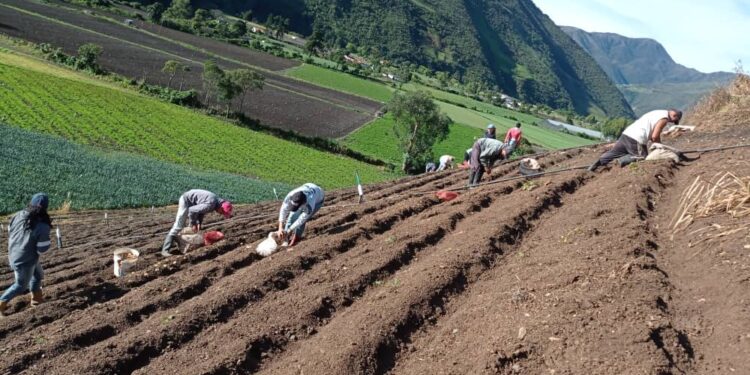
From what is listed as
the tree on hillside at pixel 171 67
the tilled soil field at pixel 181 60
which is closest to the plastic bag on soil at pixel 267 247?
the tilled soil field at pixel 181 60

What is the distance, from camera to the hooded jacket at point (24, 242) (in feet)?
27.7

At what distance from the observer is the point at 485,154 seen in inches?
532

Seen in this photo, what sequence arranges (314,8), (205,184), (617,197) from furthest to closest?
(314,8)
(205,184)
(617,197)

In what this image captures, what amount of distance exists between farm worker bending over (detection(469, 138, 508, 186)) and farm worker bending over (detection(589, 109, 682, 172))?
92.3 inches

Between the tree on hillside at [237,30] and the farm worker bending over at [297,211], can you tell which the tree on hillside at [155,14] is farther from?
the farm worker bending over at [297,211]

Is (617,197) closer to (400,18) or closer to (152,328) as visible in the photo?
(152,328)

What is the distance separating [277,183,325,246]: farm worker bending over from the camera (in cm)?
1023

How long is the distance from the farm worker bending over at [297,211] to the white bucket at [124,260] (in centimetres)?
271

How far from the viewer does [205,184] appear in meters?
30.1

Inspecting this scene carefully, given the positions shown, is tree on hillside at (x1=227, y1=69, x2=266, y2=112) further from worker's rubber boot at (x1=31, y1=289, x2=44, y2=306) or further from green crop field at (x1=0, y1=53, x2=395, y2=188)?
worker's rubber boot at (x1=31, y1=289, x2=44, y2=306)

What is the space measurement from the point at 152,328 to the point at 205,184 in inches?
939

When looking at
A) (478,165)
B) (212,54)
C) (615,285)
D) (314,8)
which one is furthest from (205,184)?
(314,8)

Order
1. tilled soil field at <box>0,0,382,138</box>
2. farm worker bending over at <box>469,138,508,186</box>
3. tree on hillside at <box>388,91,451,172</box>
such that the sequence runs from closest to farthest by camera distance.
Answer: farm worker bending over at <box>469,138,508,186</box>, tree on hillside at <box>388,91,451,172</box>, tilled soil field at <box>0,0,382,138</box>

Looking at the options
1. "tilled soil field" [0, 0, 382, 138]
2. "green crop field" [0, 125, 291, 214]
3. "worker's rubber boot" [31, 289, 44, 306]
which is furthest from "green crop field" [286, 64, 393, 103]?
"worker's rubber boot" [31, 289, 44, 306]
